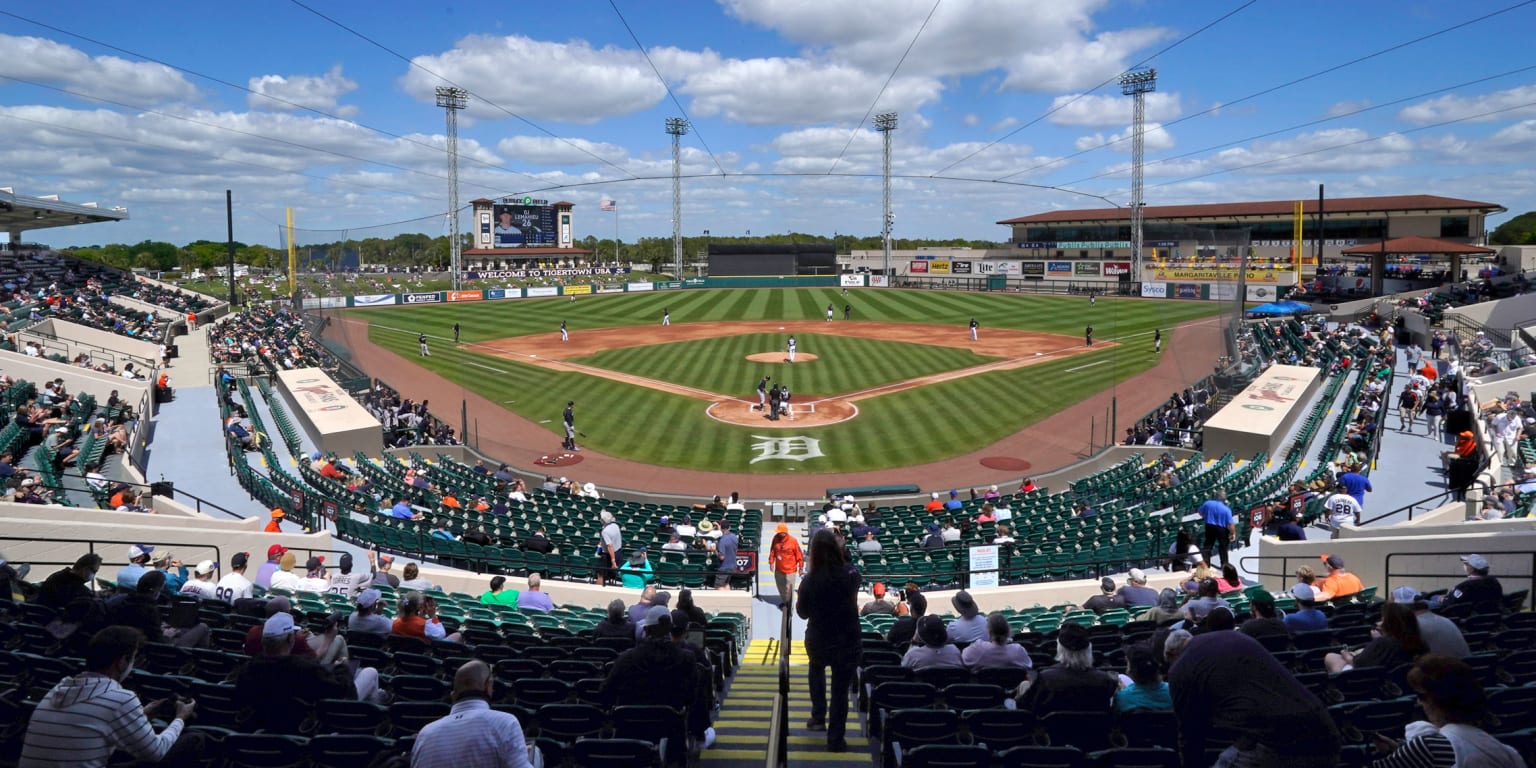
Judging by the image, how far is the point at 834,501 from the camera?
64.7 feet

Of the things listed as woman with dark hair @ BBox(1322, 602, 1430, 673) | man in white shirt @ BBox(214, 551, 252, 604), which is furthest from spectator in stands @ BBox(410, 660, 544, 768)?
man in white shirt @ BBox(214, 551, 252, 604)

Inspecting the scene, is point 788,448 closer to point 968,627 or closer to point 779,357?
point 779,357

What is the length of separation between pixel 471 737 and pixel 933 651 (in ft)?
11.7

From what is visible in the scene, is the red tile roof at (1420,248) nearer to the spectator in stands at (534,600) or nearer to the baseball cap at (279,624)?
the spectator in stands at (534,600)

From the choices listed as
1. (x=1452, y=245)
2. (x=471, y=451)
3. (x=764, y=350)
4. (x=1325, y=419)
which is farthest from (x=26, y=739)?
(x=1452, y=245)

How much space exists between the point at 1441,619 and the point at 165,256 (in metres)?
181

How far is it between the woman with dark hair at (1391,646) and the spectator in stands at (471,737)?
5.62 metres

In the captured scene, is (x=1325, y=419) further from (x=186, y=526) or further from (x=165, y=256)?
(x=165, y=256)

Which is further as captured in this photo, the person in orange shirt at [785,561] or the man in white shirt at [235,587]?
the person in orange shirt at [785,561]

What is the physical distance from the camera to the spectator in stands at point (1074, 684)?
553 cm

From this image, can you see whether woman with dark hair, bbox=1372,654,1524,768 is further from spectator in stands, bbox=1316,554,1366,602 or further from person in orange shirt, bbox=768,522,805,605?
person in orange shirt, bbox=768,522,805,605

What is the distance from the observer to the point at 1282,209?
79.1 metres

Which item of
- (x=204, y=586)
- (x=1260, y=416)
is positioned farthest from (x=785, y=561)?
(x=1260, y=416)

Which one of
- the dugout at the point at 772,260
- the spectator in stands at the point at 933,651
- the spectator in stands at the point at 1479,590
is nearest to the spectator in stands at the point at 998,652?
the spectator in stands at the point at 933,651
